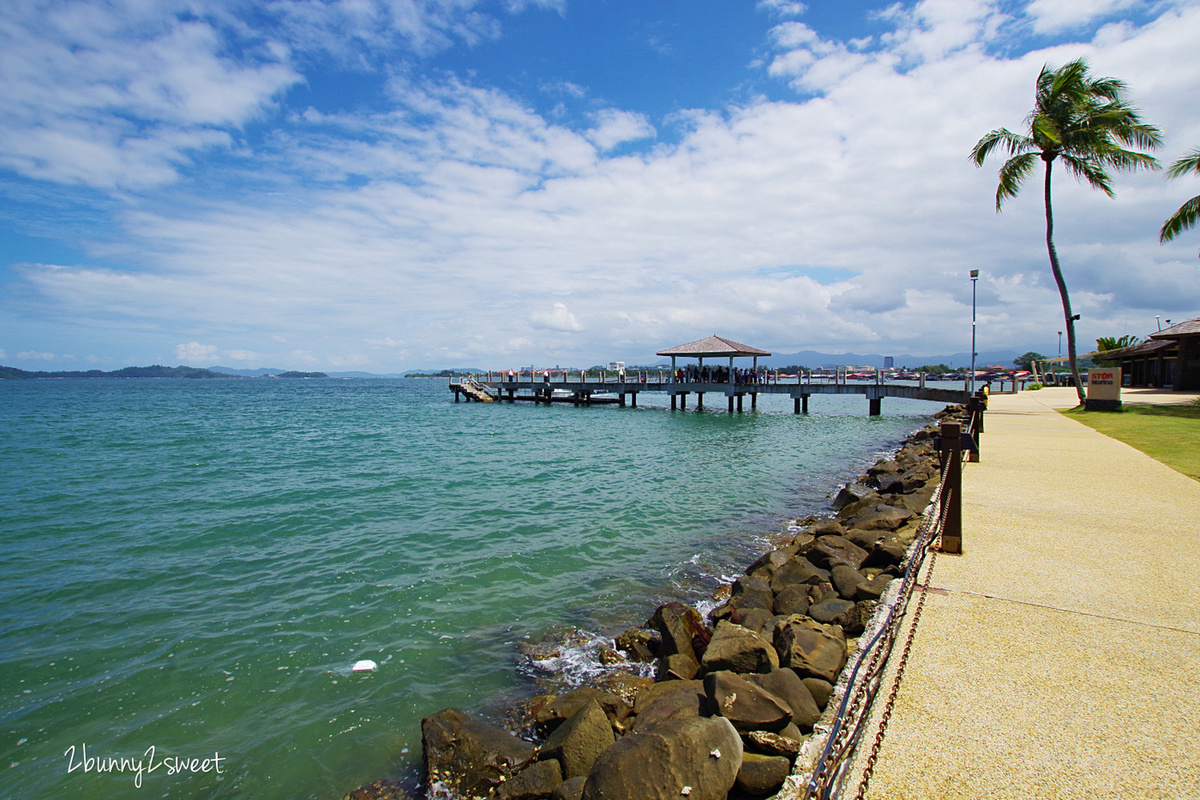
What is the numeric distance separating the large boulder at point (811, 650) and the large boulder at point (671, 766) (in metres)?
1.18

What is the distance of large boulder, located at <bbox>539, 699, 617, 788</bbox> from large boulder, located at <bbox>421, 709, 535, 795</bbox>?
27 cm

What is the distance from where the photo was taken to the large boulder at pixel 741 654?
14.5 feet

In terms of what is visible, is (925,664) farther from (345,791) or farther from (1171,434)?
(1171,434)

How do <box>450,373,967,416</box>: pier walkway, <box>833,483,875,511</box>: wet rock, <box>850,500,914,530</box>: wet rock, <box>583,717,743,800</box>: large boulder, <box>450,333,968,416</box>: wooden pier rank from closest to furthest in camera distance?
<box>583,717,743,800</box>: large boulder
<box>850,500,914,530</box>: wet rock
<box>833,483,875,511</box>: wet rock
<box>450,373,967,416</box>: pier walkway
<box>450,333,968,416</box>: wooden pier

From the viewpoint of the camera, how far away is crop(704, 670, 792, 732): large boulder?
370 cm

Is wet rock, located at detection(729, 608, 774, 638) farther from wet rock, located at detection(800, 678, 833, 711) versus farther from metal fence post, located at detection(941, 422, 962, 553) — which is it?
metal fence post, located at detection(941, 422, 962, 553)

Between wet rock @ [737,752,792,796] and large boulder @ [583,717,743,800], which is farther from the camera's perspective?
wet rock @ [737,752,792,796]

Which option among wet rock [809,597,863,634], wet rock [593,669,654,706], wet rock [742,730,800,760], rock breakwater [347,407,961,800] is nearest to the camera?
rock breakwater [347,407,961,800]

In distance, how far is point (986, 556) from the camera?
5758 mm

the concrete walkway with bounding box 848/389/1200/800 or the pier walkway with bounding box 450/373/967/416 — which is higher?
the pier walkway with bounding box 450/373/967/416

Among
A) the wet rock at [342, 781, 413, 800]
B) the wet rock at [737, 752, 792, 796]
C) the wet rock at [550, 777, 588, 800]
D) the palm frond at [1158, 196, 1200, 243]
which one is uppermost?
the palm frond at [1158, 196, 1200, 243]

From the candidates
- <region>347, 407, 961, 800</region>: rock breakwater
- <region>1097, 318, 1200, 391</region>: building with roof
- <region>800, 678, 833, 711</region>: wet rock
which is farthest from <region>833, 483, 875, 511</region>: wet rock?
<region>1097, 318, 1200, 391</region>: building with roof

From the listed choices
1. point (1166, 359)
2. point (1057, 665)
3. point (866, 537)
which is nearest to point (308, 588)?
point (866, 537)

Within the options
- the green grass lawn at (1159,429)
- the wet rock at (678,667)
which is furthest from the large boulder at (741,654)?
the green grass lawn at (1159,429)
